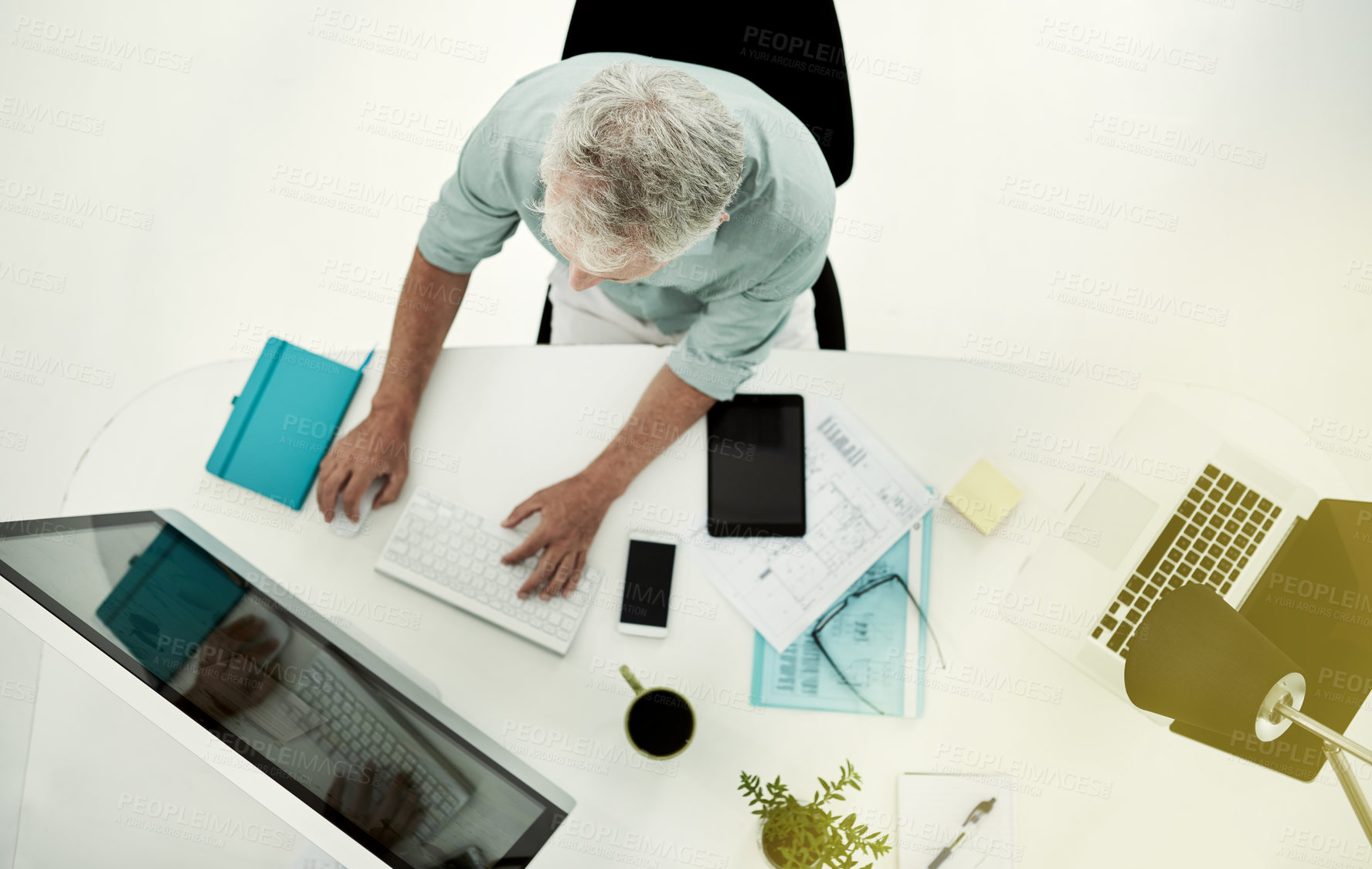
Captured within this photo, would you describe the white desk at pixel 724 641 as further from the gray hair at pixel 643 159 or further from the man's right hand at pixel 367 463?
the gray hair at pixel 643 159

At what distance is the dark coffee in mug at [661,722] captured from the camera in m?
1.12

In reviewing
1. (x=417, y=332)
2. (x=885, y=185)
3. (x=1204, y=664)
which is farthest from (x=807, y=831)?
(x=885, y=185)

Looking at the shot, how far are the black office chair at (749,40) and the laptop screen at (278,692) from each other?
3.12 feet

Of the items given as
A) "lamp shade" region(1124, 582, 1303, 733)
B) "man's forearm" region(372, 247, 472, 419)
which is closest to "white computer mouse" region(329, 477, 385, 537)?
"man's forearm" region(372, 247, 472, 419)

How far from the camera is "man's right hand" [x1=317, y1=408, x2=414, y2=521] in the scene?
1.19 meters

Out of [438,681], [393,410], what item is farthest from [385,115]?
[438,681]

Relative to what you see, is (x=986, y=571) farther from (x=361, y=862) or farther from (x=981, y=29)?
(x=981, y=29)

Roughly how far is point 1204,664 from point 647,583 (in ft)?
2.39

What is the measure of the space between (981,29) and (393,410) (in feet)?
6.20

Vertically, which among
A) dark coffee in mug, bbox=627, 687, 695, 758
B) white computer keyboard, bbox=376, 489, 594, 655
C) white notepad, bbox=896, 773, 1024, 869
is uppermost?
white computer keyboard, bbox=376, 489, 594, 655

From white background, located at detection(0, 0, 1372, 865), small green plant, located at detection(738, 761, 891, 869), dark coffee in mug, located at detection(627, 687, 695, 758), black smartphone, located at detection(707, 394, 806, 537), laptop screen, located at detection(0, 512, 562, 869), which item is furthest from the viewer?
white background, located at detection(0, 0, 1372, 865)

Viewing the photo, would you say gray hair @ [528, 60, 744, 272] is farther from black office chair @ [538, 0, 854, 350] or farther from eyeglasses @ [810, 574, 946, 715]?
eyeglasses @ [810, 574, 946, 715]

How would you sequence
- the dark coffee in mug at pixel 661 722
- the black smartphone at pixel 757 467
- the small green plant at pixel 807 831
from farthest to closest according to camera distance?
the black smartphone at pixel 757 467
the dark coffee in mug at pixel 661 722
the small green plant at pixel 807 831

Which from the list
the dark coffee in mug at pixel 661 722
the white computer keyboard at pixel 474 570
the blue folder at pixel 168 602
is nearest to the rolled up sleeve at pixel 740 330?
the white computer keyboard at pixel 474 570
